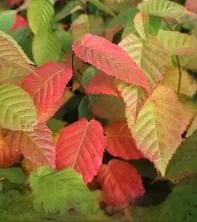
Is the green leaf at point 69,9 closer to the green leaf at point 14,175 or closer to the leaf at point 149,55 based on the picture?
the leaf at point 149,55

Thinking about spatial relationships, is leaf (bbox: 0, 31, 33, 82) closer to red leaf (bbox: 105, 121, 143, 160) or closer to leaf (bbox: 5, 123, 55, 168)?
leaf (bbox: 5, 123, 55, 168)

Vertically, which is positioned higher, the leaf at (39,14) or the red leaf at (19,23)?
the leaf at (39,14)

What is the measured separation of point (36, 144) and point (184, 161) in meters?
0.29

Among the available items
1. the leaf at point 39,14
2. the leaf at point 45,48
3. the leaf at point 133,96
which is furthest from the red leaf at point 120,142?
the leaf at point 39,14

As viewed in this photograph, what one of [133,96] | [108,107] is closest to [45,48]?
[108,107]

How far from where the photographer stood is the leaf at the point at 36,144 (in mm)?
953

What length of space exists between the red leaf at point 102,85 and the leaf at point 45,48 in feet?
0.63

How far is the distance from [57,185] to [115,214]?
0.41 feet

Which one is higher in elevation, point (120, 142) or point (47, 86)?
point (47, 86)

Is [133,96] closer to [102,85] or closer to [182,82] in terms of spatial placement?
[102,85]

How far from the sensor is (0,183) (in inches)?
41.0

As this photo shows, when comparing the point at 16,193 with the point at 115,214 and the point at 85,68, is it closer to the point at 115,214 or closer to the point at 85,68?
the point at 115,214

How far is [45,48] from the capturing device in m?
1.24

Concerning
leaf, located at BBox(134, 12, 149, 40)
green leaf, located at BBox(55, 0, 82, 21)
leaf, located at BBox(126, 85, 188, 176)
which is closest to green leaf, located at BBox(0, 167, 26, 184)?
leaf, located at BBox(126, 85, 188, 176)
